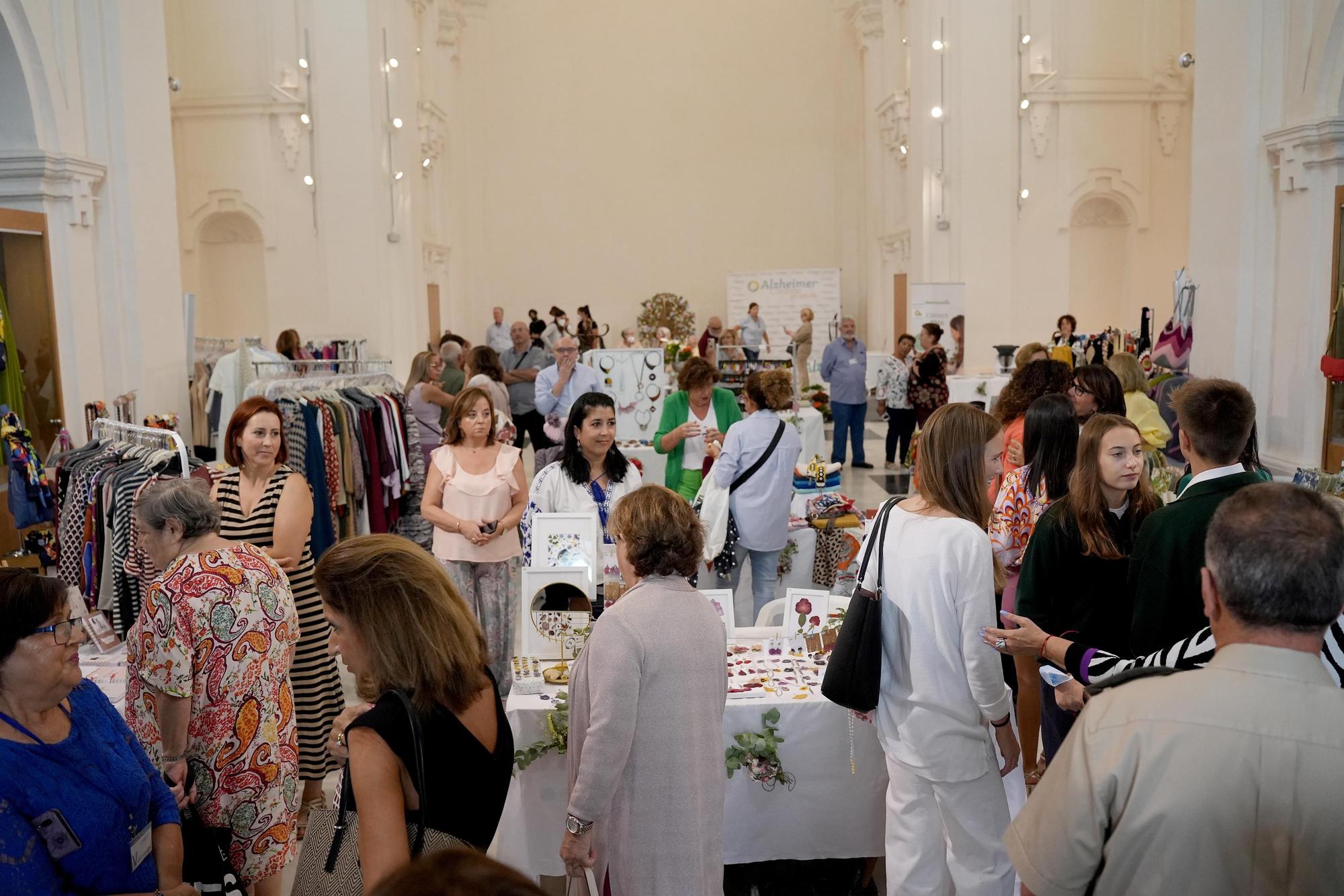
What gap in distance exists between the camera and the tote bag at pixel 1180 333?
26.0ft

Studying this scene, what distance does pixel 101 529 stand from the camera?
15.3ft

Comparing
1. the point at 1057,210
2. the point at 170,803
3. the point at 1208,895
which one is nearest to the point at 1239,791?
the point at 1208,895

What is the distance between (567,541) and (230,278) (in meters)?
11.6

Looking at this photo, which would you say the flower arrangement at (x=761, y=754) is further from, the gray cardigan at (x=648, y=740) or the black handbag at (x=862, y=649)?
the gray cardigan at (x=648, y=740)

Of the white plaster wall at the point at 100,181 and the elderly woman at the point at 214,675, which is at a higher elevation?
the white plaster wall at the point at 100,181

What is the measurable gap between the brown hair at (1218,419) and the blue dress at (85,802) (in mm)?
2487

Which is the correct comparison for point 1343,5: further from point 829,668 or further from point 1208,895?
point 1208,895

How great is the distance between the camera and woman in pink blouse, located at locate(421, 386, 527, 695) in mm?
4945

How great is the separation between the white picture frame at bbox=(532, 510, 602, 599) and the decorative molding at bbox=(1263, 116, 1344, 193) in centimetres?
498

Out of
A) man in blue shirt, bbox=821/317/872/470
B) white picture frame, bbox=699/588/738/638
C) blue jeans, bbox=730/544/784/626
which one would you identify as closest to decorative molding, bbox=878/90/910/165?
man in blue shirt, bbox=821/317/872/470

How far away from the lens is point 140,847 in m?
2.22

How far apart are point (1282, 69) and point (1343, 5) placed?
59cm

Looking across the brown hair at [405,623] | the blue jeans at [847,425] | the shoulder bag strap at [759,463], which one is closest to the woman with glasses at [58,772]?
the brown hair at [405,623]

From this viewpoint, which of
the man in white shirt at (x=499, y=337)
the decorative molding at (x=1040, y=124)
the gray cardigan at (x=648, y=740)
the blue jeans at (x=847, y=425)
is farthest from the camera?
the man in white shirt at (x=499, y=337)
